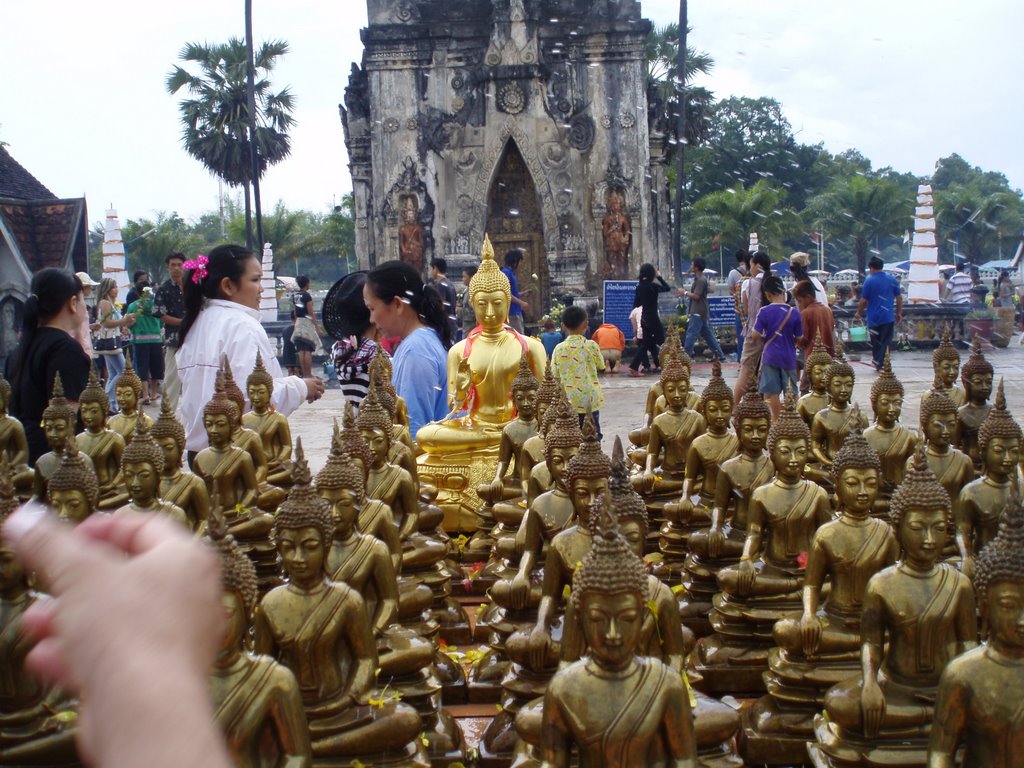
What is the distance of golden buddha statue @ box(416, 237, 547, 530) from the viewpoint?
266 inches

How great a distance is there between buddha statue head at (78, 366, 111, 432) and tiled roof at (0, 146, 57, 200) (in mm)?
12557

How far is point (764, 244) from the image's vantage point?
1473 inches

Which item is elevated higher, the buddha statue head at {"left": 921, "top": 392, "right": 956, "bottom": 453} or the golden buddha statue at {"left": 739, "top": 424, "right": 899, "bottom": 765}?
the buddha statue head at {"left": 921, "top": 392, "right": 956, "bottom": 453}

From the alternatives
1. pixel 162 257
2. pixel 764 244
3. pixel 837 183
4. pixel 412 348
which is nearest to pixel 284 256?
pixel 162 257

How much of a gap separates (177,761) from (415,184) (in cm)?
2296

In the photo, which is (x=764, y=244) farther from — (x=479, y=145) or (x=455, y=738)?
(x=455, y=738)

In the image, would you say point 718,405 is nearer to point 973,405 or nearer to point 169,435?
point 973,405

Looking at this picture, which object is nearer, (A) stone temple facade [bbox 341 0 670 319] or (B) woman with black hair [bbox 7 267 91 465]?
(B) woman with black hair [bbox 7 267 91 465]

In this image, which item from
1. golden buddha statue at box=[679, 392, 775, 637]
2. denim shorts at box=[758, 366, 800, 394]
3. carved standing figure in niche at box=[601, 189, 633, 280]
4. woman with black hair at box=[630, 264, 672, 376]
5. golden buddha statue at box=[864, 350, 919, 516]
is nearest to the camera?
golden buddha statue at box=[679, 392, 775, 637]

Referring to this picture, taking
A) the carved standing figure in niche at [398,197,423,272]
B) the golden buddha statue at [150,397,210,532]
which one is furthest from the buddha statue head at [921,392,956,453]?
the carved standing figure in niche at [398,197,423,272]

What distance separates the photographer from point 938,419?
5.38 meters

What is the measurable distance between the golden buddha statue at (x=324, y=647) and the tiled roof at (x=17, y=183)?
1613cm

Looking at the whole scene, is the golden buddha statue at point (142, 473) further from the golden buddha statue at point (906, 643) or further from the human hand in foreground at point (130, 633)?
the human hand in foreground at point (130, 633)

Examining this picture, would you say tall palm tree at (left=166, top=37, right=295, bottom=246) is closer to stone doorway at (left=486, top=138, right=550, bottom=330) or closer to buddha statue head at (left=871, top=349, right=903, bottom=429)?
stone doorway at (left=486, top=138, right=550, bottom=330)
